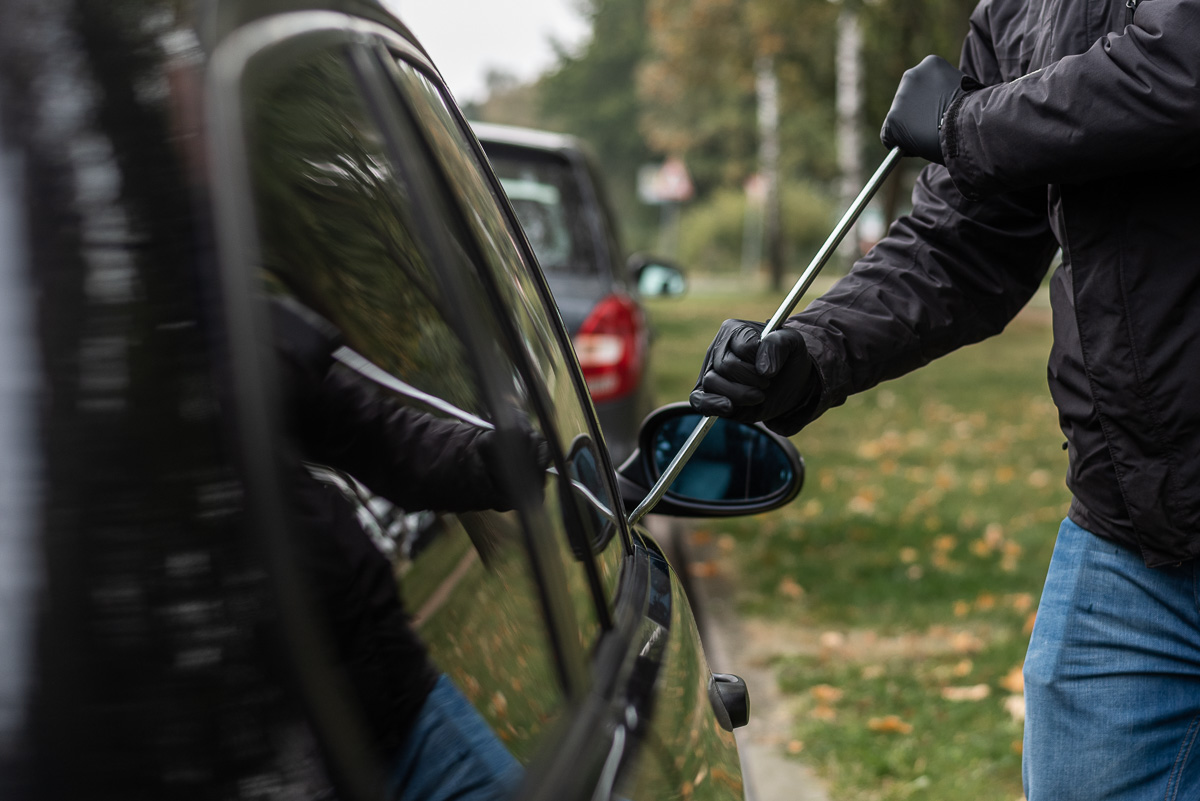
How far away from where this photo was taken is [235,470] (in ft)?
2.23

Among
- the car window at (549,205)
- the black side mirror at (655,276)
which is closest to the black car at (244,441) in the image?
the car window at (549,205)

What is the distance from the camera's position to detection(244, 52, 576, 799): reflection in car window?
2.50 feet

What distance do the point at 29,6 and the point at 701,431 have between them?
1.13 meters

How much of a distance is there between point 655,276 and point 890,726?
4.21 m

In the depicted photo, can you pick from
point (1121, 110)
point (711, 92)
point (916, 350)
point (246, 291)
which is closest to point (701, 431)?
point (916, 350)

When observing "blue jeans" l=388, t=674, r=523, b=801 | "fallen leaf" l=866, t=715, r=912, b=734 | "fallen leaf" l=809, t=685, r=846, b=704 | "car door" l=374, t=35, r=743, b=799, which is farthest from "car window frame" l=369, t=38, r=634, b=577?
"fallen leaf" l=809, t=685, r=846, b=704

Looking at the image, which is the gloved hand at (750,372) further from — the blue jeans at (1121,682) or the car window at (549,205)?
the car window at (549,205)

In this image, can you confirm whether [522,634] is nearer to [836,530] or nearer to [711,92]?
[836,530]

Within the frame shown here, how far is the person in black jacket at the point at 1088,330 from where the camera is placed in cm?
151

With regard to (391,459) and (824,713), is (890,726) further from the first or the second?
(391,459)

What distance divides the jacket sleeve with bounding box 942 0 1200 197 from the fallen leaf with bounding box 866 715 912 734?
2.53m

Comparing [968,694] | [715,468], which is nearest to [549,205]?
[968,694]

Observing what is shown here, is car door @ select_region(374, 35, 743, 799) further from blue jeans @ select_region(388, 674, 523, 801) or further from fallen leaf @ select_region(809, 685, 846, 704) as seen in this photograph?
fallen leaf @ select_region(809, 685, 846, 704)

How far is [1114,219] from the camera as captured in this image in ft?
5.16
